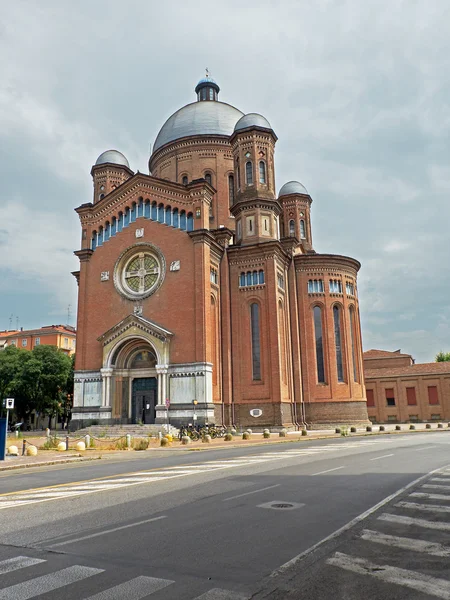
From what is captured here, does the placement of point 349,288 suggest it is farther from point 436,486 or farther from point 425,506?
point 425,506

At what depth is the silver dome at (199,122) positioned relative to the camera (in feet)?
178

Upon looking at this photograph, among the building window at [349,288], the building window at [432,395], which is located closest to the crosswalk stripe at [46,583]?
the building window at [349,288]

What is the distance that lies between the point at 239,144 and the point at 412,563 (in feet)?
147

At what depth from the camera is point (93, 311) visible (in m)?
43.2

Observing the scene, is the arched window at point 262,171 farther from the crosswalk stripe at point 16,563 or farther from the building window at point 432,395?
the crosswalk stripe at point 16,563

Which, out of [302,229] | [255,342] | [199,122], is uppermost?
[199,122]

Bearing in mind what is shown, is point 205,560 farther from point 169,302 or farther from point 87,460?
point 169,302

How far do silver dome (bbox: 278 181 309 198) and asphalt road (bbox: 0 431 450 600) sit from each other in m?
45.3

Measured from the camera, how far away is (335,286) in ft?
156

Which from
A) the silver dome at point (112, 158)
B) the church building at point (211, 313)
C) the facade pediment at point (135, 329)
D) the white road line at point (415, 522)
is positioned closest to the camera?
the white road line at point (415, 522)

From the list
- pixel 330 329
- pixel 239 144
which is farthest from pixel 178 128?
pixel 330 329

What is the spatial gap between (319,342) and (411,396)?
2120cm

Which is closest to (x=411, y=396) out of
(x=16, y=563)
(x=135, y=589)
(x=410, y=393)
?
(x=410, y=393)

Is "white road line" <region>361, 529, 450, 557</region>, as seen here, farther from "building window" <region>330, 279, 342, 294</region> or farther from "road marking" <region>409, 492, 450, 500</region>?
"building window" <region>330, 279, 342, 294</region>
